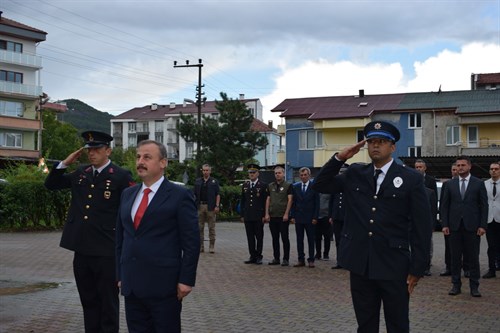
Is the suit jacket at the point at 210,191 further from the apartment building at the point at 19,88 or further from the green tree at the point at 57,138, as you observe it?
the green tree at the point at 57,138

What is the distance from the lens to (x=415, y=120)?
51.8 meters

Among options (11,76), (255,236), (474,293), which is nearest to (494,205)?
(474,293)

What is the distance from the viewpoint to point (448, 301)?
392 inches

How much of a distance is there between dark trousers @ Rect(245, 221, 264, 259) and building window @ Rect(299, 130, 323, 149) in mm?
40546

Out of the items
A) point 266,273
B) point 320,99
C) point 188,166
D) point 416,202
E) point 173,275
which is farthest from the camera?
point 320,99

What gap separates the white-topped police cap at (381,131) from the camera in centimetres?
541

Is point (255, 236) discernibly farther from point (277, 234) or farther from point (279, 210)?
point (279, 210)

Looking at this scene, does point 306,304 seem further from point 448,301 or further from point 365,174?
point 365,174

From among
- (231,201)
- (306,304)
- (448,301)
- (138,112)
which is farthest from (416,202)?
(138,112)

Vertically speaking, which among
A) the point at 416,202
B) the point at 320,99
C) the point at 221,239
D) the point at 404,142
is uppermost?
the point at 320,99

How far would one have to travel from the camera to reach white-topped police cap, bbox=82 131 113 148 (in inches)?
261

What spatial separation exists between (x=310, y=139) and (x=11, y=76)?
106ft

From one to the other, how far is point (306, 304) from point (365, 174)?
14.6 ft

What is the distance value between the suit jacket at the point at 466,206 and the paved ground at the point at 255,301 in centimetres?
113
